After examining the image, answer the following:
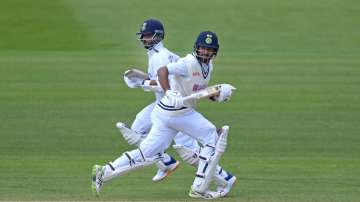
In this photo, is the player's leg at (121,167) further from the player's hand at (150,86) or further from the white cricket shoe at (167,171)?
the white cricket shoe at (167,171)

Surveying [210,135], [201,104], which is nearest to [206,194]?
[210,135]

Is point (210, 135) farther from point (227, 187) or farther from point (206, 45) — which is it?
point (206, 45)

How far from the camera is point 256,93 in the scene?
21703mm

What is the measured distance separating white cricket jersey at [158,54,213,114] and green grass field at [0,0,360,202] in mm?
1058

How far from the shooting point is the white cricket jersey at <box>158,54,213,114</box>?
35.1 feet

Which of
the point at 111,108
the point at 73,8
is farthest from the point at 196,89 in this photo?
the point at 73,8

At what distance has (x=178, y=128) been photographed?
1090 cm

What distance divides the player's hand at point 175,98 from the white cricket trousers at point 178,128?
29 centimetres

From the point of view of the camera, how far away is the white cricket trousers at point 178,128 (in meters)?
10.8

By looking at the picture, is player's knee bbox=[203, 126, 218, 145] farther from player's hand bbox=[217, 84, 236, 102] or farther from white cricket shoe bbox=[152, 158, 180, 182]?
white cricket shoe bbox=[152, 158, 180, 182]

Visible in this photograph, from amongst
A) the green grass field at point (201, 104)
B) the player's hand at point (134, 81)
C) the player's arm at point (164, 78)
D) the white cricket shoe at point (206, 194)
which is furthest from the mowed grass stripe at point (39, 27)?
the player's arm at point (164, 78)

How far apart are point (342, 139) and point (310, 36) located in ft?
47.9

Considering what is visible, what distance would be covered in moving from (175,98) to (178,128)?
1.60 ft

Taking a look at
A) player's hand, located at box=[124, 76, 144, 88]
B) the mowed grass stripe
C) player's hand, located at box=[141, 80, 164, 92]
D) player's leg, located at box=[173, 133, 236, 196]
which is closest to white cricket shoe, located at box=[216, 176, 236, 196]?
player's leg, located at box=[173, 133, 236, 196]
